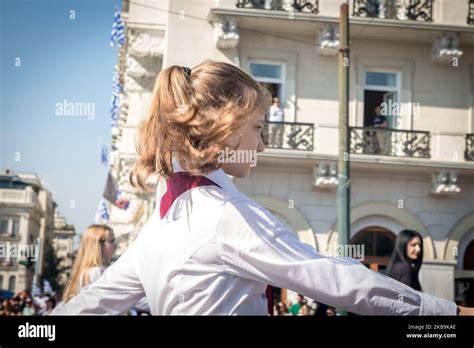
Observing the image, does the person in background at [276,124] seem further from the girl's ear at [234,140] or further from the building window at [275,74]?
the girl's ear at [234,140]

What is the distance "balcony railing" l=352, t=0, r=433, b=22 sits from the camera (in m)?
4.28

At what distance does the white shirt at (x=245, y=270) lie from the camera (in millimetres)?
1143

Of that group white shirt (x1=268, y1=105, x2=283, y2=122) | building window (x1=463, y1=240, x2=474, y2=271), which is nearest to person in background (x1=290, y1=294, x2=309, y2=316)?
building window (x1=463, y1=240, x2=474, y2=271)

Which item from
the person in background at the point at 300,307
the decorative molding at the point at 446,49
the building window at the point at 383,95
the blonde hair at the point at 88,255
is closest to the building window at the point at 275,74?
the building window at the point at 383,95

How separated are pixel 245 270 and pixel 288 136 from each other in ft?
13.6

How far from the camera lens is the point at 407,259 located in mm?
3369

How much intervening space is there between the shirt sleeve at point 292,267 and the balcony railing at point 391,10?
315 centimetres

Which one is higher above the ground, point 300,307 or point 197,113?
point 197,113

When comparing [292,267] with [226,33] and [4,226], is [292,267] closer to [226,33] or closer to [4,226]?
[4,226]

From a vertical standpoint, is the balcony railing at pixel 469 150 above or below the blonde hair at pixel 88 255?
above

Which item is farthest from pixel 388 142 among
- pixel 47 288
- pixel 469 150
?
pixel 47 288

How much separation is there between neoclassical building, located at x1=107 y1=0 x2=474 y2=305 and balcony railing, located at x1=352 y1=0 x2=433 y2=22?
0.04 ft

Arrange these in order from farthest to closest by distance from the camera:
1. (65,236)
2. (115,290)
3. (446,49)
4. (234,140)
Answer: (446,49), (65,236), (115,290), (234,140)
